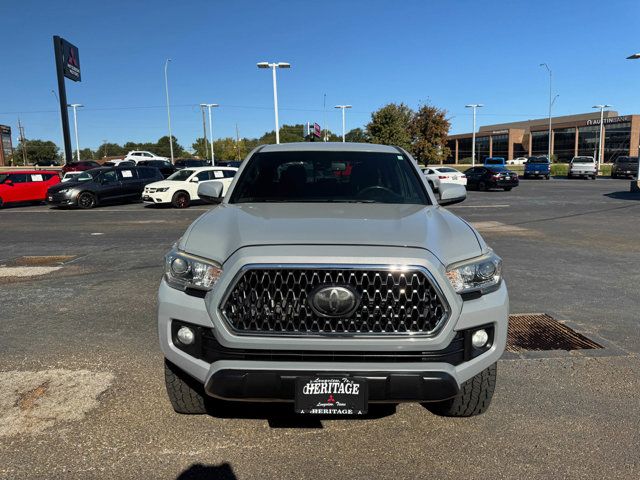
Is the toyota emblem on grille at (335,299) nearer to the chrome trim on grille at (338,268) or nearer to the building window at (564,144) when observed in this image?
the chrome trim on grille at (338,268)

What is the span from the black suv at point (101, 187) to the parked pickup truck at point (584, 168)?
34023 mm

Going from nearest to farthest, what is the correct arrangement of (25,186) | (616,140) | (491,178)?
1. (25,186)
2. (491,178)
3. (616,140)

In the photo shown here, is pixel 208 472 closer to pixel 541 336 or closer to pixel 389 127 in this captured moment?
pixel 541 336

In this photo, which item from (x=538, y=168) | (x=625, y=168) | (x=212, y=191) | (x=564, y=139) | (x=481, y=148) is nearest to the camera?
(x=212, y=191)

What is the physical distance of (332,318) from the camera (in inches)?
102

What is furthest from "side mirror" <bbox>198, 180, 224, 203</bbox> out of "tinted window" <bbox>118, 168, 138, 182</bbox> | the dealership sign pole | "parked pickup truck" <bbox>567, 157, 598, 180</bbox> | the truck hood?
"parked pickup truck" <bbox>567, 157, 598, 180</bbox>

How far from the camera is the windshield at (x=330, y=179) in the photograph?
4.07 m

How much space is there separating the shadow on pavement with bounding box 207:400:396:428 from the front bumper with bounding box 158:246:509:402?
2.27 feet

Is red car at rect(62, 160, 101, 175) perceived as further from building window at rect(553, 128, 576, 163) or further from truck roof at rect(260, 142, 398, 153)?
building window at rect(553, 128, 576, 163)

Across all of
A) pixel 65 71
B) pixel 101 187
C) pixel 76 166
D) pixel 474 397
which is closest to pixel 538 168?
pixel 101 187

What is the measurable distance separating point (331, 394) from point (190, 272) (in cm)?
103

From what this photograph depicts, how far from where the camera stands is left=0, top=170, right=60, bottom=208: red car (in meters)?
20.6

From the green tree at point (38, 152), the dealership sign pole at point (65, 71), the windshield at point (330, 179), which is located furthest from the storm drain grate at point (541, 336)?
the green tree at point (38, 152)

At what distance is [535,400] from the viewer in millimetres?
3502
